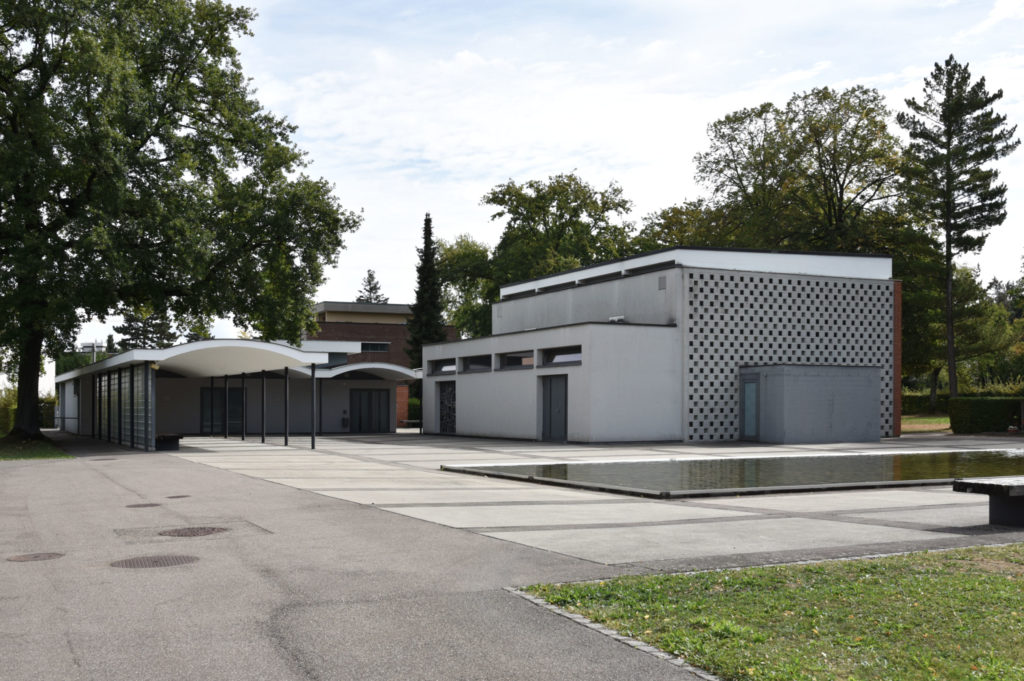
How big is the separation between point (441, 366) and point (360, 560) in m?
35.3

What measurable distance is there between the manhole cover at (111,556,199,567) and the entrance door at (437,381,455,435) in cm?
3320

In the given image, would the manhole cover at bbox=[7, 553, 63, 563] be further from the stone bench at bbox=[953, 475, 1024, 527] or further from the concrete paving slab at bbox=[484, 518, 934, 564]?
the stone bench at bbox=[953, 475, 1024, 527]

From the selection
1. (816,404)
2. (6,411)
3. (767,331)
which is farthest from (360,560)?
(6,411)

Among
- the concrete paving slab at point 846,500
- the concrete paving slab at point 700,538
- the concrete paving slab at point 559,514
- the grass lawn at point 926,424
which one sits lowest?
the grass lawn at point 926,424

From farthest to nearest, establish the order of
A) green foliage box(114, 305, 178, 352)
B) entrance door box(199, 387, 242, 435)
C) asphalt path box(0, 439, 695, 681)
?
1. green foliage box(114, 305, 178, 352)
2. entrance door box(199, 387, 242, 435)
3. asphalt path box(0, 439, 695, 681)

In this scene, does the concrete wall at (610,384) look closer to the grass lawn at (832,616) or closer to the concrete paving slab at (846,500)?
the concrete paving slab at (846,500)

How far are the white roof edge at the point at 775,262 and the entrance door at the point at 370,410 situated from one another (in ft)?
42.9

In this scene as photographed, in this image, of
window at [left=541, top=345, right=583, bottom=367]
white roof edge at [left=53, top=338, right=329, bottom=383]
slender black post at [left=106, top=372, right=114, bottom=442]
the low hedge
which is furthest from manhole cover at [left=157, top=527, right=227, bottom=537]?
the low hedge

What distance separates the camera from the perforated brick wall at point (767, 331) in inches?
1371

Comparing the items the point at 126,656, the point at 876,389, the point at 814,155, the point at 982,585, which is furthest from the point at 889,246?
the point at 126,656

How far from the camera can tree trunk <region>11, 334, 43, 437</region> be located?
108 feet

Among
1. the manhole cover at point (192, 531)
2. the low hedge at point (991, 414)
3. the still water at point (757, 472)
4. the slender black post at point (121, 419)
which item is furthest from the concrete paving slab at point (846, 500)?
the low hedge at point (991, 414)

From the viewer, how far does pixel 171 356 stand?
28.8m

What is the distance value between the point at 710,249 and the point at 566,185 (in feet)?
90.2
